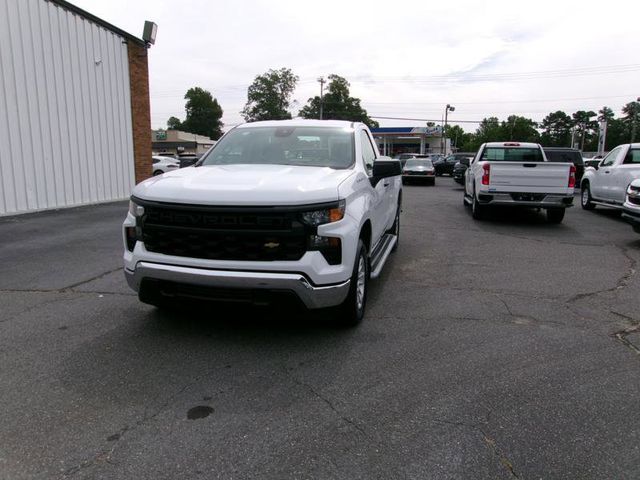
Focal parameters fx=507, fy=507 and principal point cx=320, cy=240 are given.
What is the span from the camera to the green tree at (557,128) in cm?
13475

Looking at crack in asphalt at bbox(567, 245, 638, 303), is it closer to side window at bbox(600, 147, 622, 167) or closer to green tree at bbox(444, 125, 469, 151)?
side window at bbox(600, 147, 622, 167)

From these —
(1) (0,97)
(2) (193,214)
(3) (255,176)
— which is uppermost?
(1) (0,97)

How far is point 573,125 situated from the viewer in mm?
137250

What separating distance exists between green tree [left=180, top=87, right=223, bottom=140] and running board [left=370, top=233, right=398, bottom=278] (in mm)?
104972

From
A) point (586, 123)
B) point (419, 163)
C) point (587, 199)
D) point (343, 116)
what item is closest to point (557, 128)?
point (586, 123)

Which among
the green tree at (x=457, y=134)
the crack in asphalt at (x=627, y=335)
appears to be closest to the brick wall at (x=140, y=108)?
the crack in asphalt at (x=627, y=335)

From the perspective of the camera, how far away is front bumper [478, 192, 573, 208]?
10977 millimetres

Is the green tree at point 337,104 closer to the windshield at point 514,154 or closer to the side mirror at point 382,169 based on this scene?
the windshield at point 514,154

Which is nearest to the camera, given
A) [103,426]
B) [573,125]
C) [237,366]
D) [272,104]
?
[103,426]

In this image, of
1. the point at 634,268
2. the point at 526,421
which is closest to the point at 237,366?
the point at 526,421

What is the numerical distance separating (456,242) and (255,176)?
5854 millimetres

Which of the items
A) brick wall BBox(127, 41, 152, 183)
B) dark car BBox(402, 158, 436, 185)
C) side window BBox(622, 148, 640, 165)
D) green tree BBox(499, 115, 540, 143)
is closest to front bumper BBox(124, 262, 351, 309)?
side window BBox(622, 148, 640, 165)

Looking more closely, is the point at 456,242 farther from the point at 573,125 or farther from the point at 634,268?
the point at 573,125

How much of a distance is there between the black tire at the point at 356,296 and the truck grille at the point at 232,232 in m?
0.63
